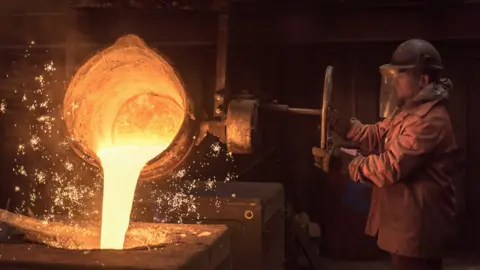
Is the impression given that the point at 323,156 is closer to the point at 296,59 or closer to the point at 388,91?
the point at 388,91

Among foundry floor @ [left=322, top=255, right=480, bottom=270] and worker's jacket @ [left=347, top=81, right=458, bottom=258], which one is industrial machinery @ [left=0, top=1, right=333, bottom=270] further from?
foundry floor @ [left=322, top=255, right=480, bottom=270]

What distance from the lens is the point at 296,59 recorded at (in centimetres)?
489

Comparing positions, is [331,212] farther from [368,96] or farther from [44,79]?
[44,79]

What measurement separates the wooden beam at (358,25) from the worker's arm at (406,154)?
42.5 inches

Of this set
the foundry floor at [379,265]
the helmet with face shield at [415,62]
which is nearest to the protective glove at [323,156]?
the helmet with face shield at [415,62]

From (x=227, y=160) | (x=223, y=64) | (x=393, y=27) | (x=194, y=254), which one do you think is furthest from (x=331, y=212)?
(x=194, y=254)

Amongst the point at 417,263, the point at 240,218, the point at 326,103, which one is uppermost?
the point at 326,103

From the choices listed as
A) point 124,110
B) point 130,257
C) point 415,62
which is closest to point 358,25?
point 415,62

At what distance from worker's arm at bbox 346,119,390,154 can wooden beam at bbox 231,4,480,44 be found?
80cm

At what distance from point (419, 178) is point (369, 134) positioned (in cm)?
39

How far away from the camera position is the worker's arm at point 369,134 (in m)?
2.93

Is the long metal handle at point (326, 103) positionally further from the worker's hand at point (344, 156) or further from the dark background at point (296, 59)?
the dark background at point (296, 59)

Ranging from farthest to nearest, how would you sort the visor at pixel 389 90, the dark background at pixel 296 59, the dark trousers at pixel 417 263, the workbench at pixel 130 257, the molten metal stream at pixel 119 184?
the dark background at pixel 296 59, the visor at pixel 389 90, the dark trousers at pixel 417 263, the molten metal stream at pixel 119 184, the workbench at pixel 130 257

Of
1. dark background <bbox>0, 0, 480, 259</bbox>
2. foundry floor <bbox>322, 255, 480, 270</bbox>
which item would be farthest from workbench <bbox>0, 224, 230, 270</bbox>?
foundry floor <bbox>322, 255, 480, 270</bbox>
